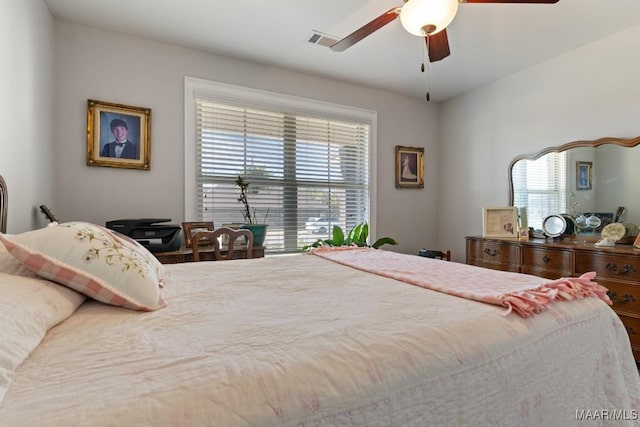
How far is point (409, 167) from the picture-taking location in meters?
3.95

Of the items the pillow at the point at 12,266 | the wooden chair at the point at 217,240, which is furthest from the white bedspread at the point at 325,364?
the wooden chair at the point at 217,240

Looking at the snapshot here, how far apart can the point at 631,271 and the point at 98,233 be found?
116 inches

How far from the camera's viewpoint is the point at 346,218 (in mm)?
3658

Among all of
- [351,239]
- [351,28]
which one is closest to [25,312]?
[351,28]

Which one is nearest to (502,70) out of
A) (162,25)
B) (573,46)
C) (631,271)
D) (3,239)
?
(573,46)

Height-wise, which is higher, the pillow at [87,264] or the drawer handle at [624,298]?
the pillow at [87,264]

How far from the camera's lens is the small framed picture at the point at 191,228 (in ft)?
8.68

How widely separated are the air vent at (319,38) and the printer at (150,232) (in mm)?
1797

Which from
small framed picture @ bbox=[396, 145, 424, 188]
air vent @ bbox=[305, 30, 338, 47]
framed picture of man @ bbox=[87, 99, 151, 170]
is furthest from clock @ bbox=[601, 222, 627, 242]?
framed picture of man @ bbox=[87, 99, 151, 170]

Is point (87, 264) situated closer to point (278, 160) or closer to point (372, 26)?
point (372, 26)

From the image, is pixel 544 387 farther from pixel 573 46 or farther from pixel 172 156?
pixel 573 46

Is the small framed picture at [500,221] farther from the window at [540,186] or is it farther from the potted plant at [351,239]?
the potted plant at [351,239]

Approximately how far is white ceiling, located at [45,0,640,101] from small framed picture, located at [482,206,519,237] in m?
1.35
